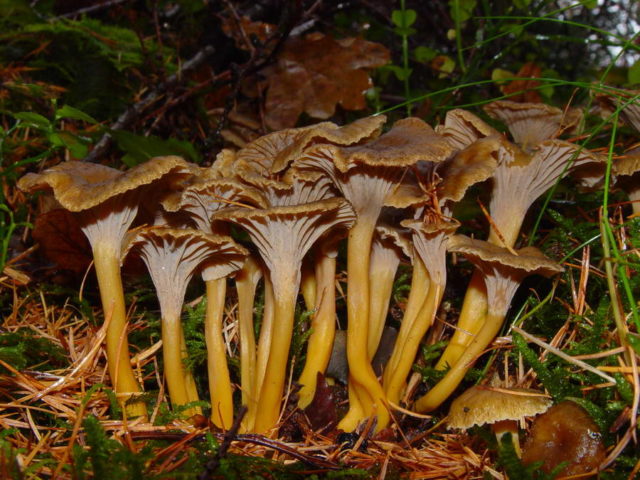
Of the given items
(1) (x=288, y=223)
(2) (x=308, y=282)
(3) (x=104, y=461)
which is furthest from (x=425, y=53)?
(3) (x=104, y=461)

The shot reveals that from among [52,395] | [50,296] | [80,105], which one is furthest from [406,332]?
[80,105]

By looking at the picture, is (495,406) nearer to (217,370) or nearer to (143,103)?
(217,370)

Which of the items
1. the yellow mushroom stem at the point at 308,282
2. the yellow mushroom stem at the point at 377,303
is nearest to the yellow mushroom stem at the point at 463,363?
the yellow mushroom stem at the point at 377,303

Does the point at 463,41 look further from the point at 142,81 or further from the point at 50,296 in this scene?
the point at 50,296

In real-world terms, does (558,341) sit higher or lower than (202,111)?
lower

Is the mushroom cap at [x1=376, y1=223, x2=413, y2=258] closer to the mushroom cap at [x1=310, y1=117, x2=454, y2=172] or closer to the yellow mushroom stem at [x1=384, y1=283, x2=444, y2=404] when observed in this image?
the yellow mushroom stem at [x1=384, y1=283, x2=444, y2=404]

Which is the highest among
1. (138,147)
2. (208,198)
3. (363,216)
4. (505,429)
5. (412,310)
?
(138,147)

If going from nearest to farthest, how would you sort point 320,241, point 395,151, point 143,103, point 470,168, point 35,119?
point 395,151
point 470,168
point 320,241
point 35,119
point 143,103
